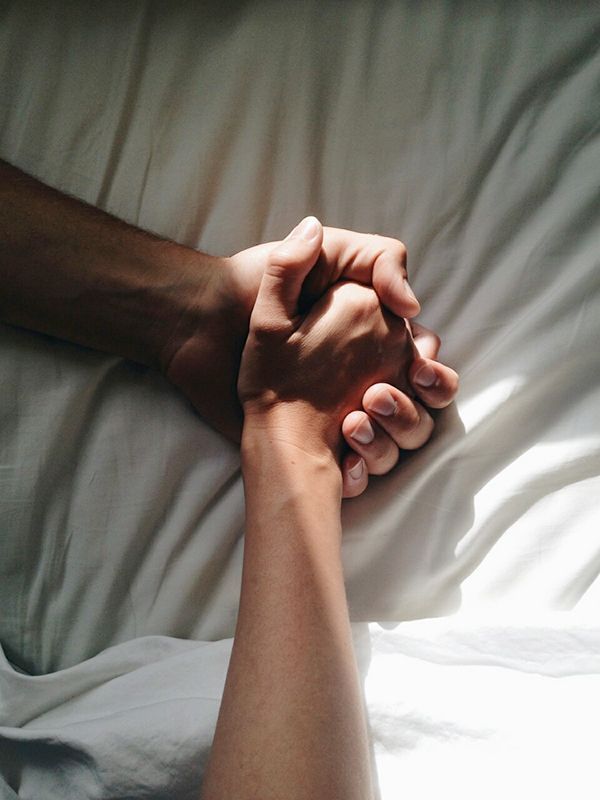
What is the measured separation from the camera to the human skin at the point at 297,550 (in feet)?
1.70

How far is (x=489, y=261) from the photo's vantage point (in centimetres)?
74

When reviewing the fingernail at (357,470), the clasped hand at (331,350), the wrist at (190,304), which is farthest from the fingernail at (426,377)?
the wrist at (190,304)

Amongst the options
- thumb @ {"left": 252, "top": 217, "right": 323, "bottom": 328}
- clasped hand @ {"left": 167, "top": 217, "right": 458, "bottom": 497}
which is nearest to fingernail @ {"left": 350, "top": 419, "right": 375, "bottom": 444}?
clasped hand @ {"left": 167, "top": 217, "right": 458, "bottom": 497}

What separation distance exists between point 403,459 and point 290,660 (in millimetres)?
256

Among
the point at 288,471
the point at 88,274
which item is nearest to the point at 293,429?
the point at 288,471

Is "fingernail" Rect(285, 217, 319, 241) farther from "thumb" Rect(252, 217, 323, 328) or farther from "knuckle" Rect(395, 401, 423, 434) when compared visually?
"knuckle" Rect(395, 401, 423, 434)

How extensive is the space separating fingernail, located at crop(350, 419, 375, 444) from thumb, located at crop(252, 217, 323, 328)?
132 mm

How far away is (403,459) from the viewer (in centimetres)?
73

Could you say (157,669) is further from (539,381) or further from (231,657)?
(539,381)

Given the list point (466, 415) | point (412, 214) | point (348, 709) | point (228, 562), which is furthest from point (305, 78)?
point (348, 709)

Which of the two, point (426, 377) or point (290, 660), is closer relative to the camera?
point (290, 660)

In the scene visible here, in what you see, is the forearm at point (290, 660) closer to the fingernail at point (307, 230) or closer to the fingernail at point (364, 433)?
the fingernail at point (364, 433)

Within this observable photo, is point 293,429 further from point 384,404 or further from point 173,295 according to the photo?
point 173,295

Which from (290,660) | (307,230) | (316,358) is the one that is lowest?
(290,660)
